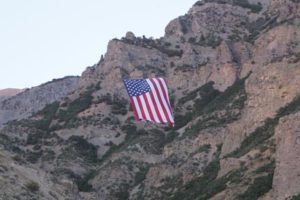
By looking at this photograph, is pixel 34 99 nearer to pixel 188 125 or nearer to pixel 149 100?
pixel 188 125

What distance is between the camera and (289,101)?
61.8m

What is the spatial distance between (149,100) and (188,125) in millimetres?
49579

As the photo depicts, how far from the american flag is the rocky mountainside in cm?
605

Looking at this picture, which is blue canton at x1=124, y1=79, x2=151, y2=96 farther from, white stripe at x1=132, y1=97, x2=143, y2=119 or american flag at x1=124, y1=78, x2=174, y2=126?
white stripe at x1=132, y1=97, x2=143, y2=119

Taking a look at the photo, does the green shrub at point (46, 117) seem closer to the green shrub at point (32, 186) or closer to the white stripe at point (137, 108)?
the white stripe at point (137, 108)

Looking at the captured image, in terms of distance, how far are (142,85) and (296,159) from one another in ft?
34.0

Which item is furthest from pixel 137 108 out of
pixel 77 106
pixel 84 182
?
pixel 77 106

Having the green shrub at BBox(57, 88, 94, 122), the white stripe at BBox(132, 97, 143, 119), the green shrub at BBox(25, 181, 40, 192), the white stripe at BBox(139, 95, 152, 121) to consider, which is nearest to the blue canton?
the white stripe at BBox(139, 95, 152, 121)

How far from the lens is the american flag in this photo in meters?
42.5

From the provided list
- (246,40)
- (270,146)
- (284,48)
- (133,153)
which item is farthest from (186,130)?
(270,146)

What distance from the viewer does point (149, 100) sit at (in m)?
43.6

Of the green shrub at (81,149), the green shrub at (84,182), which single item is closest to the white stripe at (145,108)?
the green shrub at (84,182)

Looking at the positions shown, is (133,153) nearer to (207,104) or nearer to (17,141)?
(207,104)

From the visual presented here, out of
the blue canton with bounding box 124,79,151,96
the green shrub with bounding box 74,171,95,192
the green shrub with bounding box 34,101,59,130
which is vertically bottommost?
the green shrub with bounding box 74,171,95,192
